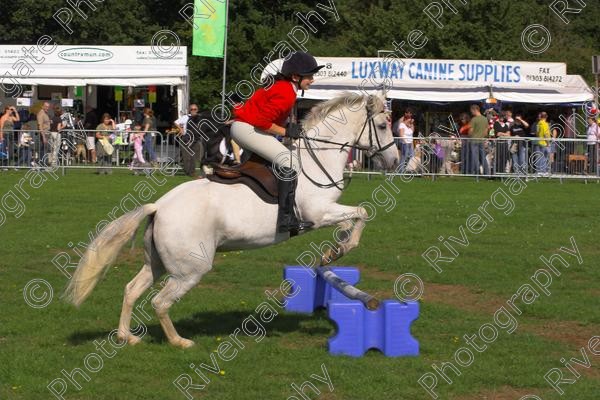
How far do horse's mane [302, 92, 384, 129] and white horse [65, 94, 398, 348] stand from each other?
1.59 feet

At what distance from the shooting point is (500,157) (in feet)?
91.2

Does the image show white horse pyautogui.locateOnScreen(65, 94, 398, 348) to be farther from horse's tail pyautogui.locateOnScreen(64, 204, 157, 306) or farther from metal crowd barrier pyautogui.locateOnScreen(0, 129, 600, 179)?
metal crowd barrier pyautogui.locateOnScreen(0, 129, 600, 179)

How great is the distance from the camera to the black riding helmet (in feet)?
30.5

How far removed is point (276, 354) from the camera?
29.2 ft

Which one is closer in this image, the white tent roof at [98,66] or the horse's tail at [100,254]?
the horse's tail at [100,254]

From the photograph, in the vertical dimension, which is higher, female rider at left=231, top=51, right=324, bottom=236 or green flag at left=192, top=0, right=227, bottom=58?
green flag at left=192, top=0, right=227, bottom=58

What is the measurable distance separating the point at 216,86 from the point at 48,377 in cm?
3906

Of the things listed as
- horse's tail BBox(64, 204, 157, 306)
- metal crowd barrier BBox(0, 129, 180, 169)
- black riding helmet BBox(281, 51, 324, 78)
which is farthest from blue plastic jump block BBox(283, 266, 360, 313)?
metal crowd barrier BBox(0, 129, 180, 169)

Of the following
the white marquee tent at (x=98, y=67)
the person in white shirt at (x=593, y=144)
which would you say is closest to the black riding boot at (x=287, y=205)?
the person in white shirt at (x=593, y=144)

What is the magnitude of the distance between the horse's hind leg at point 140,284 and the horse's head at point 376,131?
2.58 meters

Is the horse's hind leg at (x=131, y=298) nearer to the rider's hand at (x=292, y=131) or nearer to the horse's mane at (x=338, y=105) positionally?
the rider's hand at (x=292, y=131)

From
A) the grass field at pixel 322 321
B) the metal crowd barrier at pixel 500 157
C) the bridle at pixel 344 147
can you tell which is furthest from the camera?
the metal crowd barrier at pixel 500 157

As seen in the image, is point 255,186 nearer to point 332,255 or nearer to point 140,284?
point 332,255

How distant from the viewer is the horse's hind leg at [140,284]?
9.15 meters
